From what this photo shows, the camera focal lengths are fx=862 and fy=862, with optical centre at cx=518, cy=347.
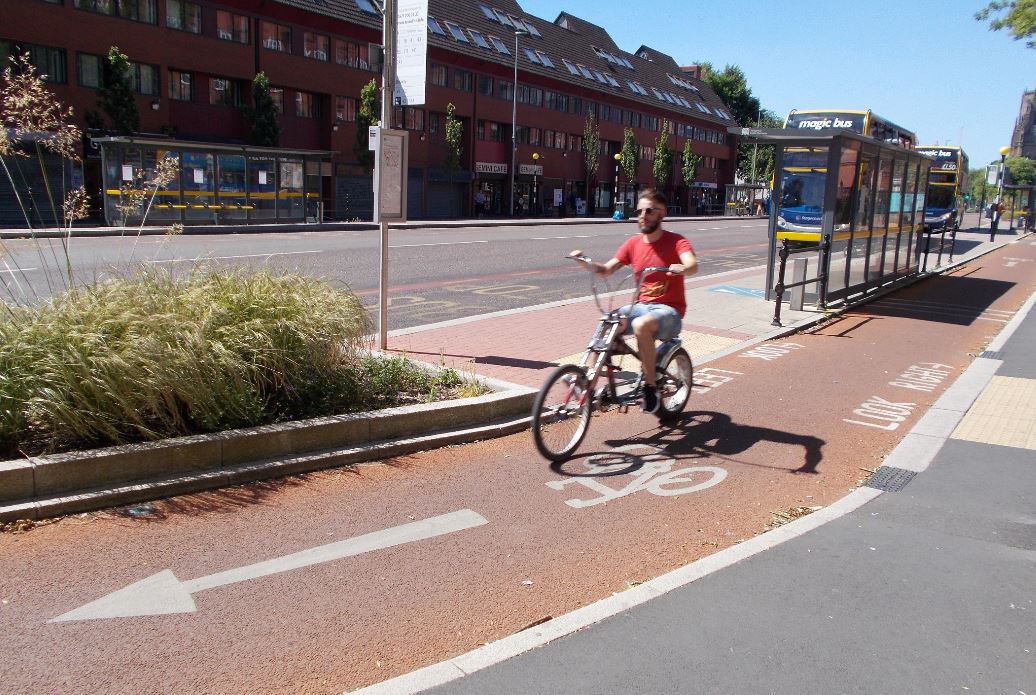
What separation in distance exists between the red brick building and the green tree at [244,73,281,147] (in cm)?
62

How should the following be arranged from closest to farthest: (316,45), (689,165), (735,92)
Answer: (316,45), (689,165), (735,92)

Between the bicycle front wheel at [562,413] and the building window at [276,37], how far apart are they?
1378 inches

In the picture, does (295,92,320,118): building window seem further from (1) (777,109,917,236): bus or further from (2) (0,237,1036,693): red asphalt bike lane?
(2) (0,237,1036,693): red asphalt bike lane

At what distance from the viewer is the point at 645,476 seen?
5.57 metres

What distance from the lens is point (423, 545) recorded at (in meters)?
4.34

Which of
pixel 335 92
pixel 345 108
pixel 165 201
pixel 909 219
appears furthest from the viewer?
pixel 345 108

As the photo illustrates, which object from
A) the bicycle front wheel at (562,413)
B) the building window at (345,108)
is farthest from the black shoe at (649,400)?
the building window at (345,108)

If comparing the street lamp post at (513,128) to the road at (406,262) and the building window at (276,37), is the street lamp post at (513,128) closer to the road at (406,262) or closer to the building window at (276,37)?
the building window at (276,37)

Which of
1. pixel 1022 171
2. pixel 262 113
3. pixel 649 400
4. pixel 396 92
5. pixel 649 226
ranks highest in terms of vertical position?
pixel 1022 171

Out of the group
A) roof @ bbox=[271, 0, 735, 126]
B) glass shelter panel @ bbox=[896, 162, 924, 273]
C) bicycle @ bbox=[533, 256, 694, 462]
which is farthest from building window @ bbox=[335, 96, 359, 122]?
bicycle @ bbox=[533, 256, 694, 462]

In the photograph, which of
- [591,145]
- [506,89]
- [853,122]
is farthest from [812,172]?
[591,145]

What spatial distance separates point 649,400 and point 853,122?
19339 millimetres

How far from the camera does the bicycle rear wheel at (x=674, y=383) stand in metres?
6.44

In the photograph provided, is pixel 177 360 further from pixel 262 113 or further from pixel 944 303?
pixel 262 113
